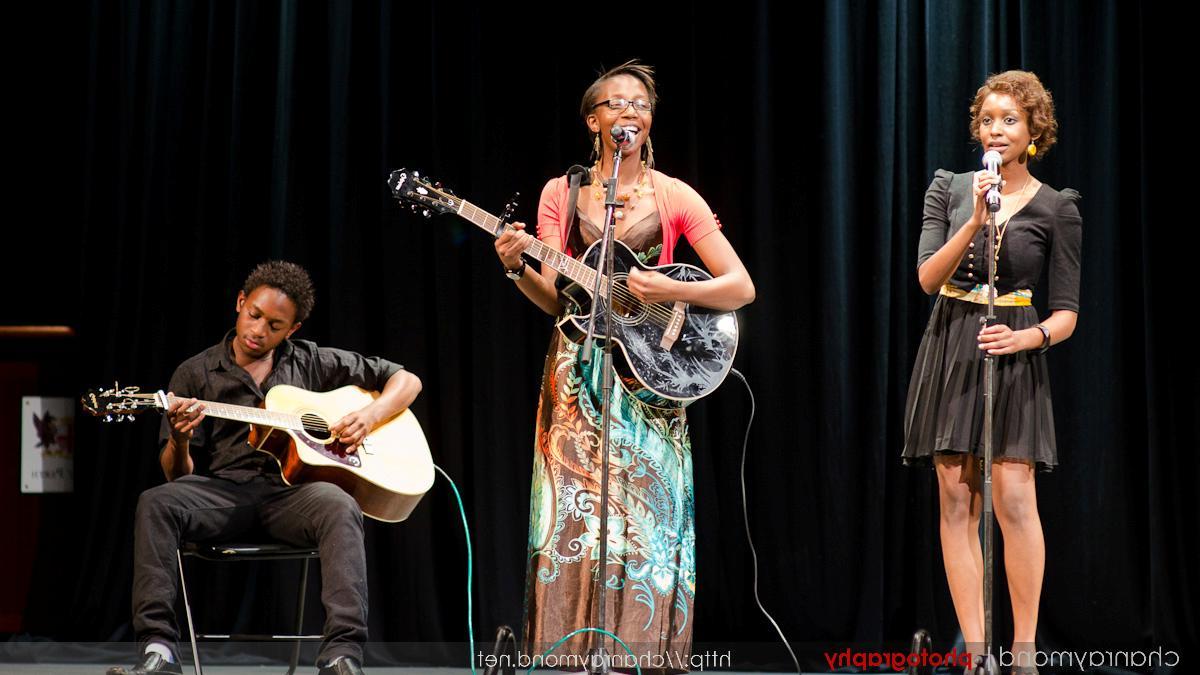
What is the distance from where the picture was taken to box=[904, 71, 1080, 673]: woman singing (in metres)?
3.20

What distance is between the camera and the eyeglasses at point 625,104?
3359 mm

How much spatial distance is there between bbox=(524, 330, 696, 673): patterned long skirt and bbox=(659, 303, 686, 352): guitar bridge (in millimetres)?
160

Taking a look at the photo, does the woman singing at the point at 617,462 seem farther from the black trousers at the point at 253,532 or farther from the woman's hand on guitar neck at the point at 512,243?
the black trousers at the point at 253,532

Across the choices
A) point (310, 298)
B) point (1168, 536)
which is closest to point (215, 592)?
point (310, 298)

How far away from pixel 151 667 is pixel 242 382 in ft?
2.94

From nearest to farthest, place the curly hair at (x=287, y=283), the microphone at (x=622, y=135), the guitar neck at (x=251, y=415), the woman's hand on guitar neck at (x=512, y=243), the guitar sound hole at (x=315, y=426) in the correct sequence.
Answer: the microphone at (x=622, y=135), the woman's hand on guitar neck at (x=512, y=243), the guitar neck at (x=251, y=415), the guitar sound hole at (x=315, y=426), the curly hair at (x=287, y=283)

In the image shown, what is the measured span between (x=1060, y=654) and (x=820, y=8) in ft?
8.22

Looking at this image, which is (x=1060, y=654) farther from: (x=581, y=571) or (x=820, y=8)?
(x=820, y=8)

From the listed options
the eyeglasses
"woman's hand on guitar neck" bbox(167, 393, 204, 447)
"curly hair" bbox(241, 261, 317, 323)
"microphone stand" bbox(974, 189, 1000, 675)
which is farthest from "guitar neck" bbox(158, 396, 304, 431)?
"microphone stand" bbox(974, 189, 1000, 675)

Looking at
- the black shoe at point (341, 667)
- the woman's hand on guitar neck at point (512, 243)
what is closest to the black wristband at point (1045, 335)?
the woman's hand on guitar neck at point (512, 243)

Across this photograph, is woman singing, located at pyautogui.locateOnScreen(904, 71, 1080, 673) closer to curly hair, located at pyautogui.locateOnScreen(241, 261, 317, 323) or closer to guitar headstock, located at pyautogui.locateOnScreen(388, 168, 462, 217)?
guitar headstock, located at pyautogui.locateOnScreen(388, 168, 462, 217)

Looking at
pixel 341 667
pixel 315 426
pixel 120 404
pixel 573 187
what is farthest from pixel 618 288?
pixel 120 404

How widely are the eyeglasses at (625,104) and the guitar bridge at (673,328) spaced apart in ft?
1.81

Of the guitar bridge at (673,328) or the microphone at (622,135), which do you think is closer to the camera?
the microphone at (622,135)
